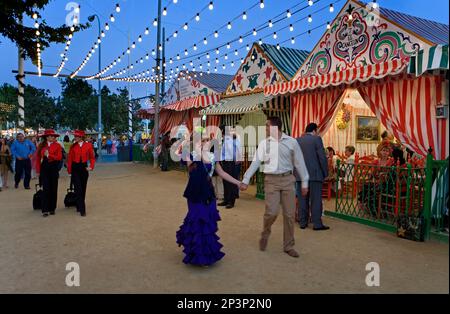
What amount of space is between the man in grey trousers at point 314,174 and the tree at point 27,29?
8871 millimetres

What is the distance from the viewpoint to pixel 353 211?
6.78 meters

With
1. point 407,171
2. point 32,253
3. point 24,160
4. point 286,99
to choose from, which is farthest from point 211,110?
point 32,253

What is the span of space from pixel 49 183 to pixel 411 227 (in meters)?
6.33

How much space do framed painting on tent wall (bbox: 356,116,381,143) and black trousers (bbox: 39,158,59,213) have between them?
28.0 ft

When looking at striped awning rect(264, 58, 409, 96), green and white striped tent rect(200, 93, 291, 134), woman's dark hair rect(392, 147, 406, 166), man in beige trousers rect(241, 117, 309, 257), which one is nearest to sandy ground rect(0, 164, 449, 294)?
man in beige trousers rect(241, 117, 309, 257)

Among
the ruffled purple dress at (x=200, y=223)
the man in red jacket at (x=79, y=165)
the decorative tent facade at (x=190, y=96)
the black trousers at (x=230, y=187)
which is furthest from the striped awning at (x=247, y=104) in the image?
the ruffled purple dress at (x=200, y=223)

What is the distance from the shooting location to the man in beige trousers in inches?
180

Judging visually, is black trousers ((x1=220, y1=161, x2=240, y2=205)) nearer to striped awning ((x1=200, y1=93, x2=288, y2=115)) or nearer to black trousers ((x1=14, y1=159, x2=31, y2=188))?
striped awning ((x1=200, y1=93, x2=288, y2=115))

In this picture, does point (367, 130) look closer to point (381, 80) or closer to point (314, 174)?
point (381, 80)

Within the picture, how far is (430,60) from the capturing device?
5219 mm

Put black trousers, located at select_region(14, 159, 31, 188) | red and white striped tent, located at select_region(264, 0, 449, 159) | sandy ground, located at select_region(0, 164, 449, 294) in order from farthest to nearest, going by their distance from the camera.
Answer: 1. black trousers, located at select_region(14, 159, 31, 188)
2. red and white striped tent, located at select_region(264, 0, 449, 159)
3. sandy ground, located at select_region(0, 164, 449, 294)

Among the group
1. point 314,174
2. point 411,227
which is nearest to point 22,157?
point 314,174

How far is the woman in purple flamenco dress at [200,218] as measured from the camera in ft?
13.3
